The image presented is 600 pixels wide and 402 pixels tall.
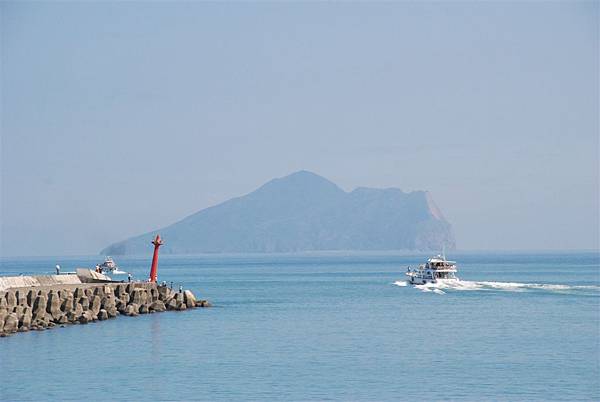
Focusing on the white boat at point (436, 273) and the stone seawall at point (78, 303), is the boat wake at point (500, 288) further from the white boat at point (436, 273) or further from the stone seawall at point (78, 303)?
the stone seawall at point (78, 303)

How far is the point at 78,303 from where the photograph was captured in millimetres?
66875

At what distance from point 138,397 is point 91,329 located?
2395 cm

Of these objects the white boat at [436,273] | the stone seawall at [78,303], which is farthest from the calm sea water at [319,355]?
the white boat at [436,273]

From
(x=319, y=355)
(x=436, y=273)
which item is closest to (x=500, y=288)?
(x=436, y=273)

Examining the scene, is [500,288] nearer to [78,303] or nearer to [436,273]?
[436,273]

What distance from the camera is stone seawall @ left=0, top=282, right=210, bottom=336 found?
60.1 meters

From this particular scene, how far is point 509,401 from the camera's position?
3888cm

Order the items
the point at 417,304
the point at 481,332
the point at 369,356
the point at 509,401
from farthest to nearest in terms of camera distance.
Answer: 1. the point at 417,304
2. the point at 481,332
3. the point at 369,356
4. the point at 509,401

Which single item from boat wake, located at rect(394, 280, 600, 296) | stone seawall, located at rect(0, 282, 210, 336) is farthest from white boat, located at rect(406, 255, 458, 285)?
stone seawall, located at rect(0, 282, 210, 336)

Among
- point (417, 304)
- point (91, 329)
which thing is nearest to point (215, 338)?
point (91, 329)

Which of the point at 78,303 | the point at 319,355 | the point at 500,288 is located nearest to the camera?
the point at 319,355

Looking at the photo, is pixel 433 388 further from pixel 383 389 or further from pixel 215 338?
pixel 215 338

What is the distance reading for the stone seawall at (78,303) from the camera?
60094mm

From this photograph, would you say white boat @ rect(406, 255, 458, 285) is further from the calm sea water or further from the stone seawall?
the stone seawall
